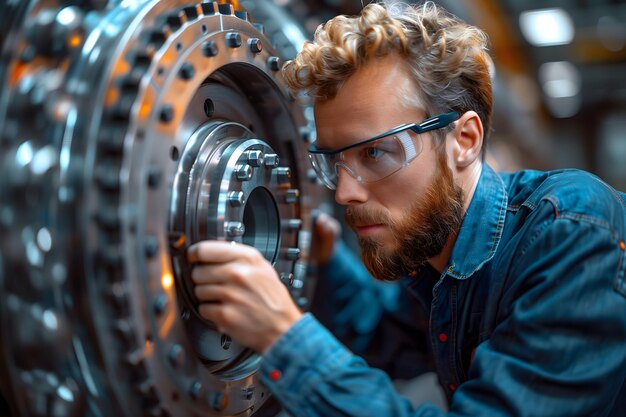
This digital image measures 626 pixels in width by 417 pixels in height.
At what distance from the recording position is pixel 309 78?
74cm

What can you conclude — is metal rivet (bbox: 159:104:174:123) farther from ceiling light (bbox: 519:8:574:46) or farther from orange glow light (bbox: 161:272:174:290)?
ceiling light (bbox: 519:8:574:46)

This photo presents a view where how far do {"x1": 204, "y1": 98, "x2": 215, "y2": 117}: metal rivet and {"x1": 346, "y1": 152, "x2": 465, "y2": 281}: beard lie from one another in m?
0.21

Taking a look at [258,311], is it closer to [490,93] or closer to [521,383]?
[521,383]

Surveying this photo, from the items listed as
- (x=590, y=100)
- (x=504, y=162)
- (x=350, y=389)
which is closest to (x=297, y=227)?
(x=350, y=389)

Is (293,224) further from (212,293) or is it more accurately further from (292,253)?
(212,293)

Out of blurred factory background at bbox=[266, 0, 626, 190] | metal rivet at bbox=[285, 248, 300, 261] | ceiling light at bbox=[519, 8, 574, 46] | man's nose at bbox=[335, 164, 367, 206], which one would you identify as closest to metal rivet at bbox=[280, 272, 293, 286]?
metal rivet at bbox=[285, 248, 300, 261]

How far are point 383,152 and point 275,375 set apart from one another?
291mm

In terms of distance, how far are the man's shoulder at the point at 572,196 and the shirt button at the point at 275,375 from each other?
346 mm

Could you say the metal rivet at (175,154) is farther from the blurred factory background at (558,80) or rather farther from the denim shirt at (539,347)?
the blurred factory background at (558,80)

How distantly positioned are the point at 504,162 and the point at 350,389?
11.3ft

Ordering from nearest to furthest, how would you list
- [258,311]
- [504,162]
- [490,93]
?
[258,311], [490,93], [504,162]

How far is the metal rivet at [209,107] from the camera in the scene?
2.38 feet

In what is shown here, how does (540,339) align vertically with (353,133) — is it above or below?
below

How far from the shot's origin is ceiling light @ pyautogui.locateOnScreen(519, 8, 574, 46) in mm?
4375
